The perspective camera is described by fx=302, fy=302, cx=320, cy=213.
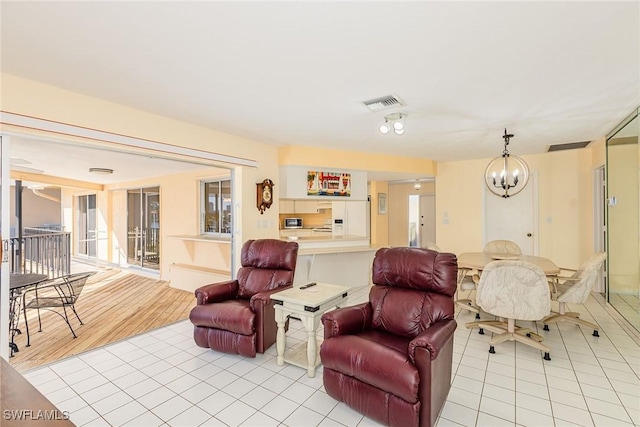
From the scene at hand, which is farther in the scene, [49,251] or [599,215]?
[49,251]

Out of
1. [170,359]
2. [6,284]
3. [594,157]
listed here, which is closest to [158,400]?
[170,359]

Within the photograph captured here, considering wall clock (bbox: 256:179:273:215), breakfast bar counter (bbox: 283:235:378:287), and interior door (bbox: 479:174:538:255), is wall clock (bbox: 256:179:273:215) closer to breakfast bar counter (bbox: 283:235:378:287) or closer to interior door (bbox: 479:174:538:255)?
breakfast bar counter (bbox: 283:235:378:287)

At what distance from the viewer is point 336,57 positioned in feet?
6.86

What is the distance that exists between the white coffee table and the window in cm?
326

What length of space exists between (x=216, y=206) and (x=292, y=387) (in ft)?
13.6

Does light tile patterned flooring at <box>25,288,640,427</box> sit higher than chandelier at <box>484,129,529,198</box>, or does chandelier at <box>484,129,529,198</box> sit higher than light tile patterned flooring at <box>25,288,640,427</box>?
chandelier at <box>484,129,529,198</box>

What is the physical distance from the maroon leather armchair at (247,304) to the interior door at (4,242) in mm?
1366

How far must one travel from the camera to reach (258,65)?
7.23ft

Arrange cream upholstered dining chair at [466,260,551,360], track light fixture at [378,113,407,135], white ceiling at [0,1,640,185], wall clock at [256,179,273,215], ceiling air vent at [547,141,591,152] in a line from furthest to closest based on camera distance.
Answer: ceiling air vent at [547,141,591,152]
wall clock at [256,179,273,215]
track light fixture at [378,113,407,135]
cream upholstered dining chair at [466,260,551,360]
white ceiling at [0,1,640,185]

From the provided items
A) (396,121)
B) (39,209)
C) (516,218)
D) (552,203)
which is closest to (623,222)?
(552,203)

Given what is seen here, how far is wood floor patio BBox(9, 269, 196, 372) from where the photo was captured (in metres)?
3.02

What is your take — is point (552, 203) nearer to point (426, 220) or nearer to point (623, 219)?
point (623, 219)

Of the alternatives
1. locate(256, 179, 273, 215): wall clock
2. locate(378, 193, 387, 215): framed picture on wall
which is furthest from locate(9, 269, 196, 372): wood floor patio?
locate(378, 193, 387, 215): framed picture on wall

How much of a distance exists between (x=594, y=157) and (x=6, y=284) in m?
7.42
